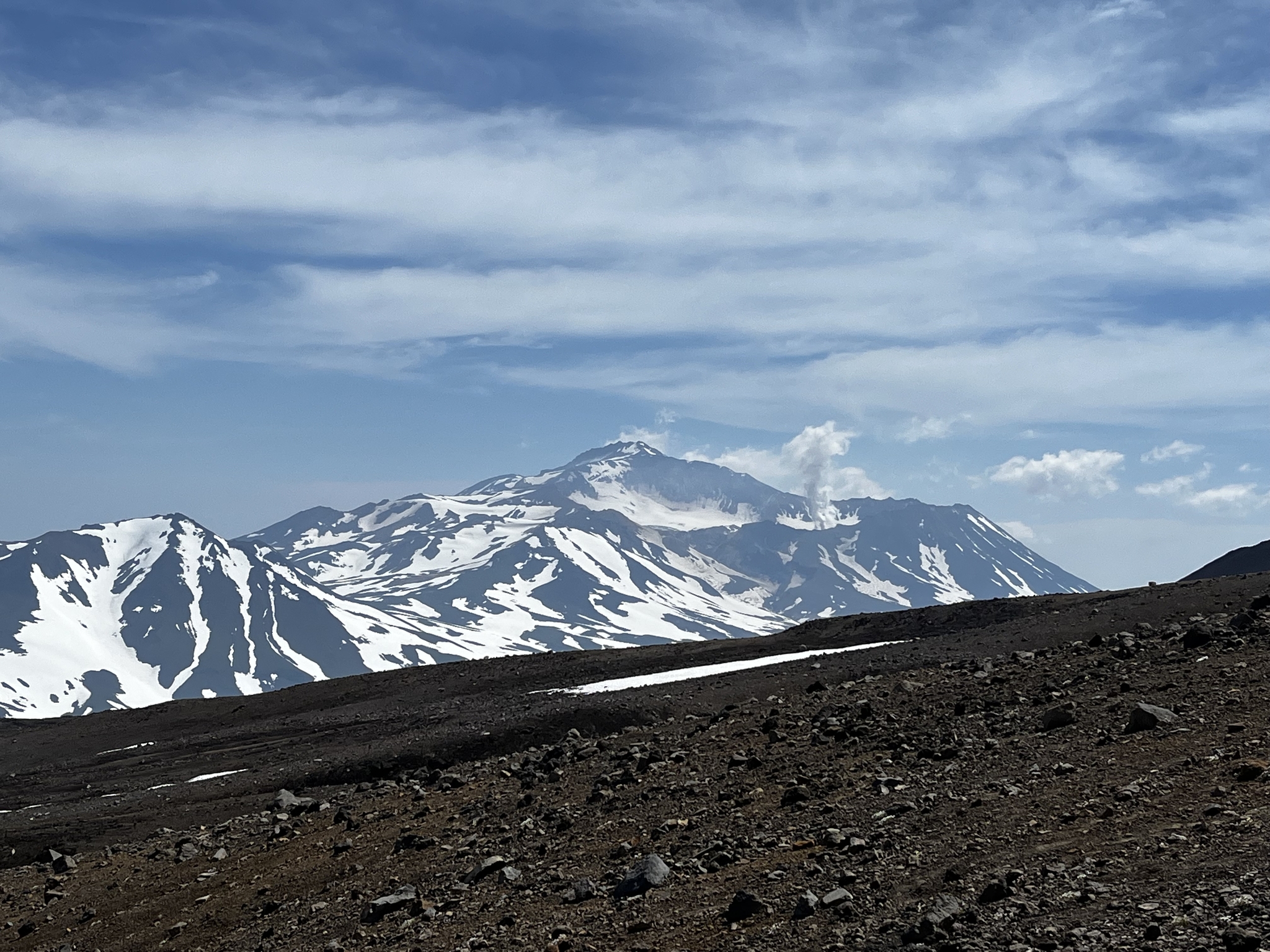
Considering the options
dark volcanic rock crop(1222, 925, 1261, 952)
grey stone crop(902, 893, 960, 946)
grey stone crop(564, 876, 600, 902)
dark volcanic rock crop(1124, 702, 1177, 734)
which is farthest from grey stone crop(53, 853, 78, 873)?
dark volcanic rock crop(1222, 925, 1261, 952)

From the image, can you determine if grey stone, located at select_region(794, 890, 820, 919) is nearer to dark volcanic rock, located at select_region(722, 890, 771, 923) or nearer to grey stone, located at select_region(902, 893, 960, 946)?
dark volcanic rock, located at select_region(722, 890, 771, 923)

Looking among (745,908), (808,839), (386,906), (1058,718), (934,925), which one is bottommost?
(386,906)

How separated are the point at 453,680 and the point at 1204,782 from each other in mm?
47191

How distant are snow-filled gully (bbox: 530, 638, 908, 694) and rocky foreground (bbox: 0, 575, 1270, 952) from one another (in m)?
17.9

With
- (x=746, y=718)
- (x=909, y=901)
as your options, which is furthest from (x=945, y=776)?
(x=746, y=718)

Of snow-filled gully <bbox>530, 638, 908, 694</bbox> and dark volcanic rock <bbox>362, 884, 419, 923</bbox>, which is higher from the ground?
snow-filled gully <bbox>530, 638, 908, 694</bbox>

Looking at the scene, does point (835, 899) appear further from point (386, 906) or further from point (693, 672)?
point (693, 672)

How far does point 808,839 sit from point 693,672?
34225mm

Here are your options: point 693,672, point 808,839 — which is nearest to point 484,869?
point 808,839

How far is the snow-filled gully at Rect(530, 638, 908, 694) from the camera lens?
151 ft

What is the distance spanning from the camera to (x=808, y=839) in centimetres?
1523

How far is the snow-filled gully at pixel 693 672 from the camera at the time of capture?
4609 centimetres

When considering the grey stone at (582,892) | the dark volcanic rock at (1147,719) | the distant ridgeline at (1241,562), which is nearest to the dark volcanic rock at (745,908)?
the grey stone at (582,892)

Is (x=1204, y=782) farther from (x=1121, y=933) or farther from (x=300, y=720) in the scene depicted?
(x=300, y=720)
